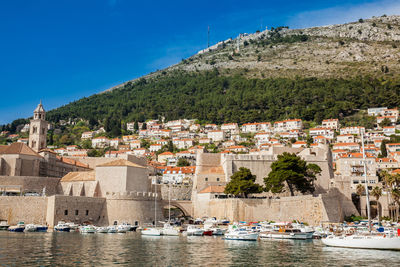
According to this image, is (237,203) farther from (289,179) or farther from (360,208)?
(360,208)

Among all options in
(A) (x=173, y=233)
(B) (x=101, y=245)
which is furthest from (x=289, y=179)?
(B) (x=101, y=245)

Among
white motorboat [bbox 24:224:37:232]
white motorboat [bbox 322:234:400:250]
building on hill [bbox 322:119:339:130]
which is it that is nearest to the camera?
white motorboat [bbox 322:234:400:250]

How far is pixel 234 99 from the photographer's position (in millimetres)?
127188

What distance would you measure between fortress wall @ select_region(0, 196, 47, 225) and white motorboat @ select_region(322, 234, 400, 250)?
88.2ft

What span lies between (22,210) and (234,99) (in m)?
93.7

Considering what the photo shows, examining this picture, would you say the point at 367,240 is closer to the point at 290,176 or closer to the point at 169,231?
the point at 290,176

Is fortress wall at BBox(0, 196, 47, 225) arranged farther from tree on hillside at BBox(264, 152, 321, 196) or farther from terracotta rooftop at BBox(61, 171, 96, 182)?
tree on hillside at BBox(264, 152, 321, 196)

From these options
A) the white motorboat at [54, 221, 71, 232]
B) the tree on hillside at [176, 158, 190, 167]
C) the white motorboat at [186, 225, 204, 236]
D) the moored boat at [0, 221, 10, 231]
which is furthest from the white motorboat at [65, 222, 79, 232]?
the tree on hillside at [176, 158, 190, 167]

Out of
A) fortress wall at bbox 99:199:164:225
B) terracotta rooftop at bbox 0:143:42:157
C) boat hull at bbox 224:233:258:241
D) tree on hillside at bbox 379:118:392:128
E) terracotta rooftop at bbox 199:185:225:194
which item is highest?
tree on hillside at bbox 379:118:392:128

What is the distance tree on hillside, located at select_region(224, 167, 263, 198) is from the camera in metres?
44.0

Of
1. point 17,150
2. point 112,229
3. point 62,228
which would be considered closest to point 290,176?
point 112,229

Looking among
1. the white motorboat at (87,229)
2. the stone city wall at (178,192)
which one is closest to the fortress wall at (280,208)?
the stone city wall at (178,192)

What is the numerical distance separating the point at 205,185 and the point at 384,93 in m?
75.5

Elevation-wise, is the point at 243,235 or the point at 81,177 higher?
the point at 81,177
